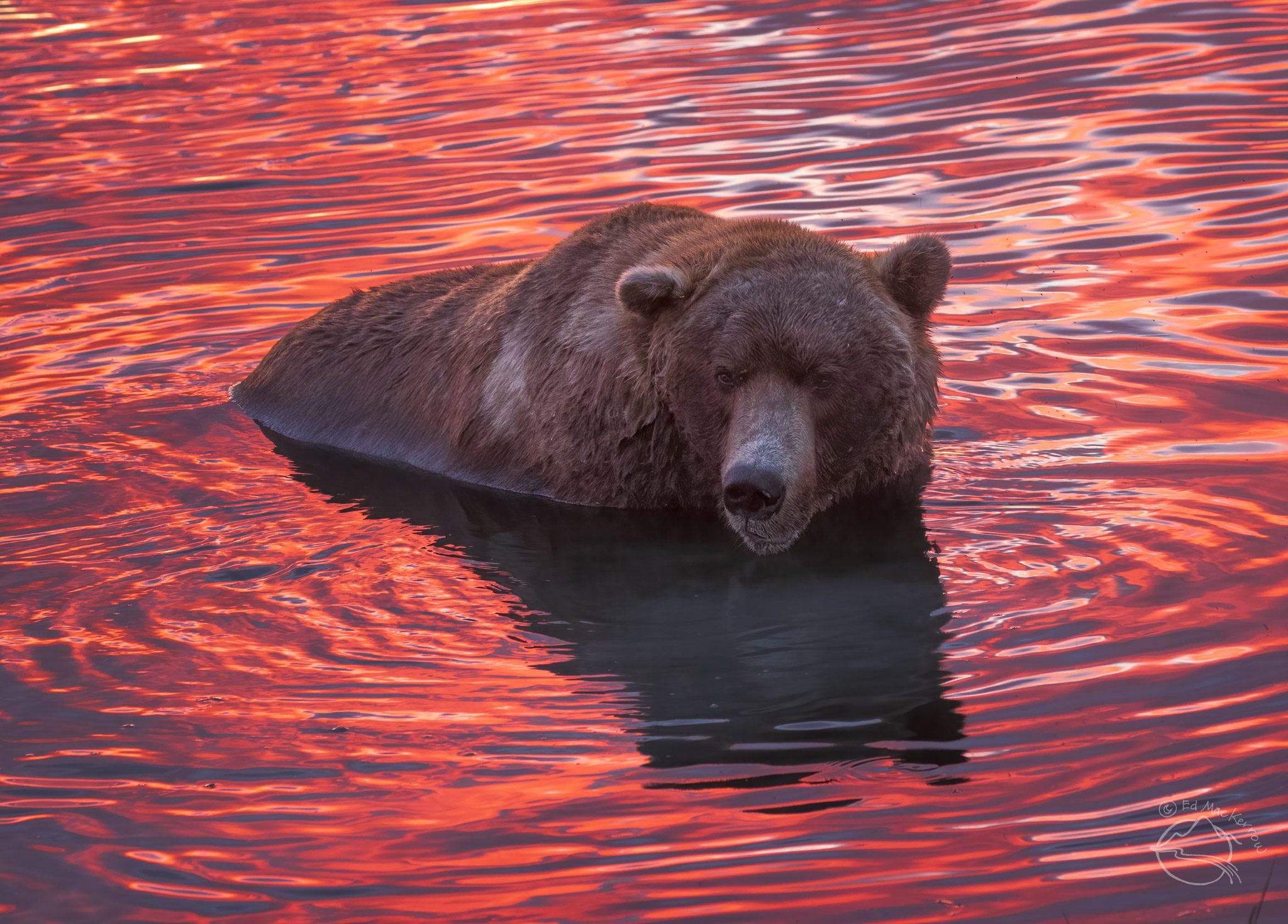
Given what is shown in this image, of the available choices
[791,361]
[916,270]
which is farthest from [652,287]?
[916,270]

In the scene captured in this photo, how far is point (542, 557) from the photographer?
6602mm

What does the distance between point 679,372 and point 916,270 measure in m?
1.08

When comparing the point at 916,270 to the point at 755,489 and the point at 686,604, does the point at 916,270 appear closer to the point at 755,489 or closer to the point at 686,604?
the point at 755,489

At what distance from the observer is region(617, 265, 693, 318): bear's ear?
635 centimetres

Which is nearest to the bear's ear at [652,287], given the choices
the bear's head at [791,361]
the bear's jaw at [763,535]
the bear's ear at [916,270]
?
the bear's head at [791,361]

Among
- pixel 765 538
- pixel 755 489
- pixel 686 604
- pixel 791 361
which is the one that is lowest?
pixel 686 604

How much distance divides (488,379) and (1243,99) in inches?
318

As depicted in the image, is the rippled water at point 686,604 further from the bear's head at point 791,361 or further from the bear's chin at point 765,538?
the bear's head at point 791,361

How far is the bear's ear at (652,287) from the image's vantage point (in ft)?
20.8

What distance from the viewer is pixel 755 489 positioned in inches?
223

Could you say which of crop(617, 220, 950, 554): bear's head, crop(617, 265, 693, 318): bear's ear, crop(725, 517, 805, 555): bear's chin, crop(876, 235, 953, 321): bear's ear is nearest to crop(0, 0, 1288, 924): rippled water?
crop(725, 517, 805, 555): bear's chin

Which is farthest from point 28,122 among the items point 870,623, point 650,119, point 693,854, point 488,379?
point 693,854

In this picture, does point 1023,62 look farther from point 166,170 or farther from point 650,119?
point 166,170

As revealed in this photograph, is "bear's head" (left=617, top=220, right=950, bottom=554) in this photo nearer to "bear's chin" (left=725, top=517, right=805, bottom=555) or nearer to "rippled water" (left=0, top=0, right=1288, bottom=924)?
"bear's chin" (left=725, top=517, right=805, bottom=555)
